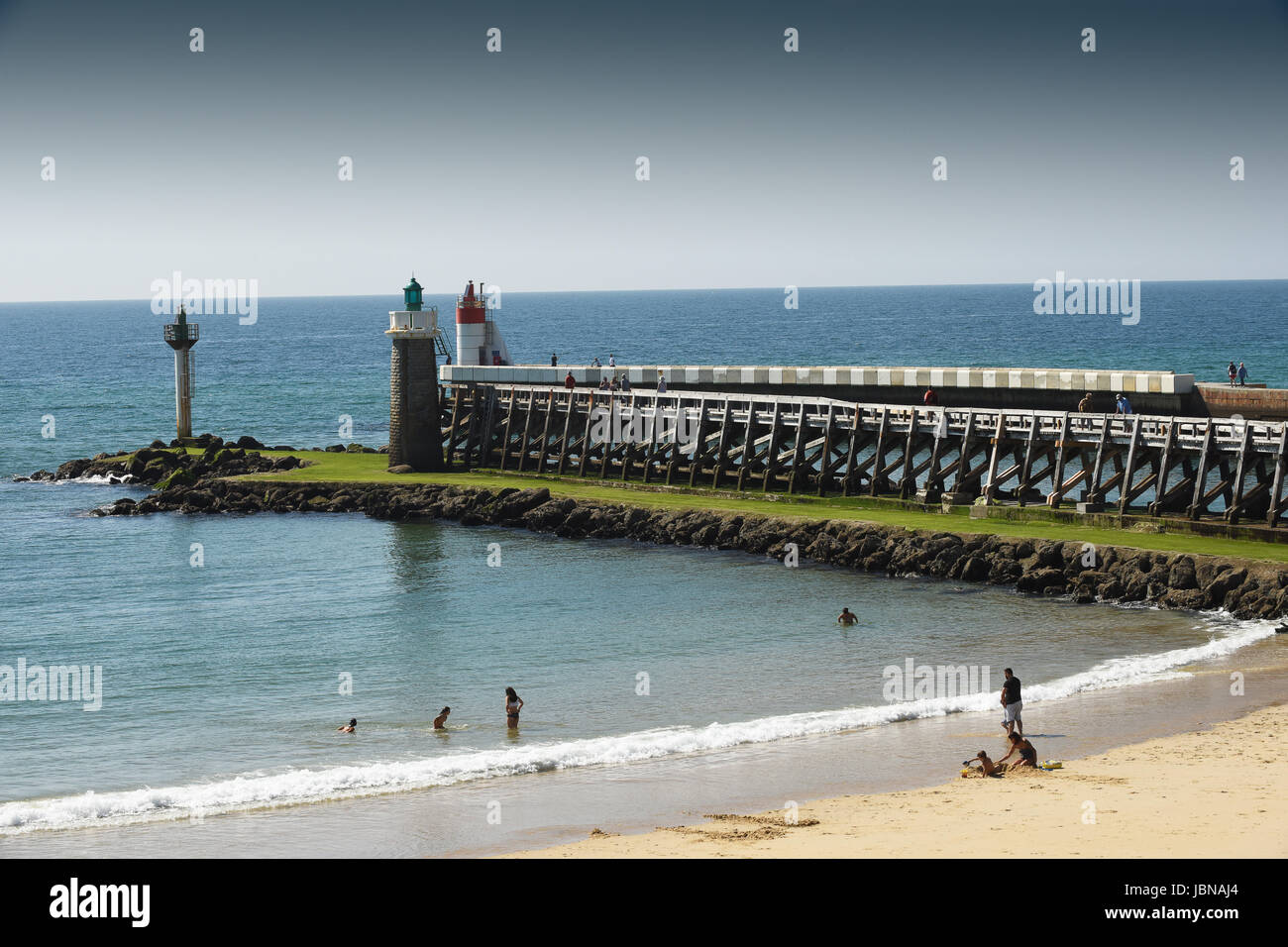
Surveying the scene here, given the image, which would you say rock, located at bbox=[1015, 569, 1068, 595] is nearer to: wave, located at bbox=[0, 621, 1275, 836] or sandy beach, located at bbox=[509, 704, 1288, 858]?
wave, located at bbox=[0, 621, 1275, 836]

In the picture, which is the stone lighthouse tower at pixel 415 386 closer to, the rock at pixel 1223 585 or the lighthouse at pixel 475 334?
the lighthouse at pixel 475 334

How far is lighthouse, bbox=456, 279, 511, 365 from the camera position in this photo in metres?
48.2

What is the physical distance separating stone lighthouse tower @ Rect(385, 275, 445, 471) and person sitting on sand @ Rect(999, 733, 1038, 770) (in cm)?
2938

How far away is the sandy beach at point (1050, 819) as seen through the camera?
14.4m

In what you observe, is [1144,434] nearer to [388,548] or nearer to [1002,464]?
[1002,464]

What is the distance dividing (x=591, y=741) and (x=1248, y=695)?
1012 centimetres

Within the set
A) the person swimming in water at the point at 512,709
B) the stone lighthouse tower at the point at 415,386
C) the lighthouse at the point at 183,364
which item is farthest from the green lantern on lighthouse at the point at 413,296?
the person swimming in water at the point at 512,709

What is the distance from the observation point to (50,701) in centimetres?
2348

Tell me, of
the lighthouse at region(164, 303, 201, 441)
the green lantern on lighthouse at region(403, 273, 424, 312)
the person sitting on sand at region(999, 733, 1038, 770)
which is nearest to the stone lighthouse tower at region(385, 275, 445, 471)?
the green lantern on lighthouse at region(403, 273, 424, 312)

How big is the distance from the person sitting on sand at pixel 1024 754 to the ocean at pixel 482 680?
0.99 metres

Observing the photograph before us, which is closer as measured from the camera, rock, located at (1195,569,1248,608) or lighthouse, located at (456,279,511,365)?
rock, located at (1195,569,1248,608)

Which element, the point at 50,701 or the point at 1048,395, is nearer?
the point at 50,701

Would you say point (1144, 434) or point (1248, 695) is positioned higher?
point (1144, 434)
